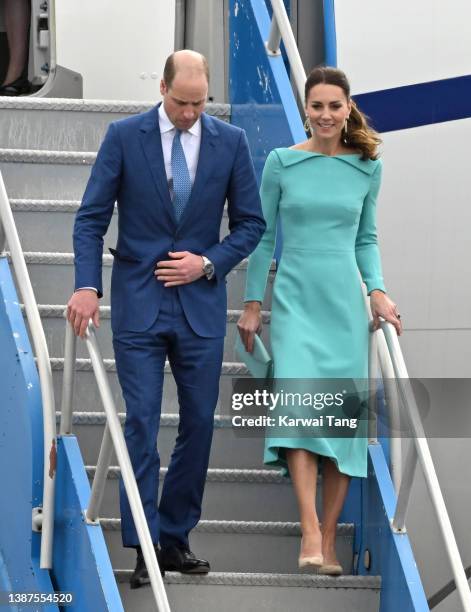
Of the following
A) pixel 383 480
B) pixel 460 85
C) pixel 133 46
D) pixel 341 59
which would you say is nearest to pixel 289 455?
pixel 383 480

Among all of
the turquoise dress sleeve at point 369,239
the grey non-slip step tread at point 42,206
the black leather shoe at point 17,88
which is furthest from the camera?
the black leather shoe at point 17,88

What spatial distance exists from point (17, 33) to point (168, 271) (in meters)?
4.58

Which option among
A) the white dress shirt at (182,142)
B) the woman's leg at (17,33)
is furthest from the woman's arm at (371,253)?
the woman's leg at (17,33)

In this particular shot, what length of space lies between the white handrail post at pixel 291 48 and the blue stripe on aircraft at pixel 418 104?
835 mm

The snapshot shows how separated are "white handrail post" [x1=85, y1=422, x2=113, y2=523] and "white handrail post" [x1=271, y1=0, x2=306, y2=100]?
168cm

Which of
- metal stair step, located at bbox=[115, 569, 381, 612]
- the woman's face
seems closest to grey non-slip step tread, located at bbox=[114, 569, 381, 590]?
metal stair step, located at bbox=[115, 569, 381, 612]

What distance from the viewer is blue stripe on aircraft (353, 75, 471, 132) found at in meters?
6.13

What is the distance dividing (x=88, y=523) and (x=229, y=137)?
4.15 ft

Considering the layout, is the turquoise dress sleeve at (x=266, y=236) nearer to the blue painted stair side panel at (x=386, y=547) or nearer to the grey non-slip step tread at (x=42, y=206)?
the blue painted stair side panel at (x=386, y=547)

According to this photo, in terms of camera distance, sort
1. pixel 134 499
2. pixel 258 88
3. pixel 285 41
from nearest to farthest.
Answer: pixel 134 499, pixel 285 41, pixel 258 88

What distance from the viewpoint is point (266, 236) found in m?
4.73

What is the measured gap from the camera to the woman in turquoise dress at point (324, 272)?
179 inches

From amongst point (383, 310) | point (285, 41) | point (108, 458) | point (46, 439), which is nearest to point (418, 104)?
point (285, 41)

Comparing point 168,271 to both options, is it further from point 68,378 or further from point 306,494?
point 306,494
